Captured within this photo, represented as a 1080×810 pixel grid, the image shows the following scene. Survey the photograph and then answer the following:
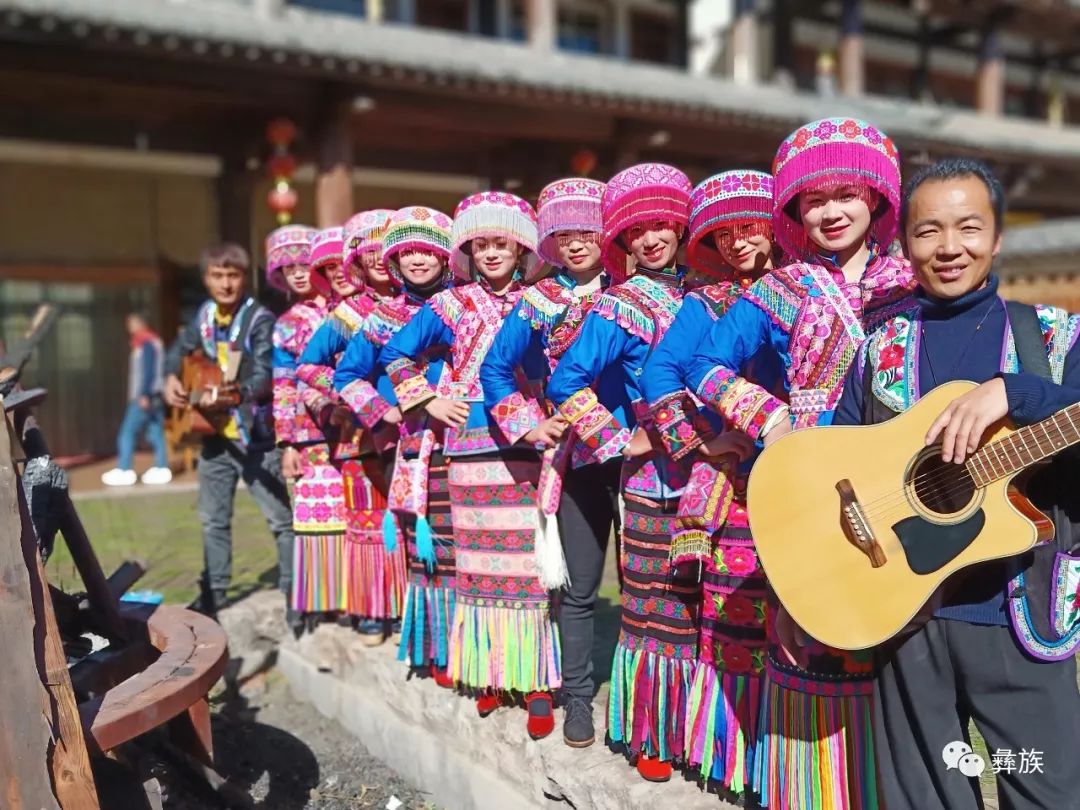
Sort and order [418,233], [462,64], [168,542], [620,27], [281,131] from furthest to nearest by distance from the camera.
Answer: [620,27], [281,131], [462,64], [168,542], [418,233]

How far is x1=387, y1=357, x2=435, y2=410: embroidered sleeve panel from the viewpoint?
131 inches

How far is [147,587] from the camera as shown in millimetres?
5371

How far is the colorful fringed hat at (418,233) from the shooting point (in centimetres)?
357

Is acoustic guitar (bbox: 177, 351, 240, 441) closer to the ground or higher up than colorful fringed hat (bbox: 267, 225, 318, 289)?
closer to the ground

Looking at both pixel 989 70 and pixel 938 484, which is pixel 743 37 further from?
pixel 938 484

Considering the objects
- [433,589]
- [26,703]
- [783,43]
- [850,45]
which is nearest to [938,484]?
[26,703]

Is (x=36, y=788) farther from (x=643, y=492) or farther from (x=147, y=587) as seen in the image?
(x=147, y=587)

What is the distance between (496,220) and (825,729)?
6.16 ft

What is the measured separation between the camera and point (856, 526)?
1.84m

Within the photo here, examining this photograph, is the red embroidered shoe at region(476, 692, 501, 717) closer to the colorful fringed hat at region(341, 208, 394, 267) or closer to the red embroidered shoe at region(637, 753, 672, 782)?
the red embroidered shoe at region(637, 753, 672, 782)

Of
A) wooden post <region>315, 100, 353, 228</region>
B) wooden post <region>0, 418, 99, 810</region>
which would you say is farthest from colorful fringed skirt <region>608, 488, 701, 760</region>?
wooden post <region>315, 100, 353, 228</region>

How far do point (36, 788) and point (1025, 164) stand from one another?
1504cm

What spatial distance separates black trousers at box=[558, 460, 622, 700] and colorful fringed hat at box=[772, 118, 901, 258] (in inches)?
44.2

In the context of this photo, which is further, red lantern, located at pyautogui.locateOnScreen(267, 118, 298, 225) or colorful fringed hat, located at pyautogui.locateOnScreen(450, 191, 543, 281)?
red lantern, located at pyautogui.locateOnScreen(267, 118, 298, 225)
